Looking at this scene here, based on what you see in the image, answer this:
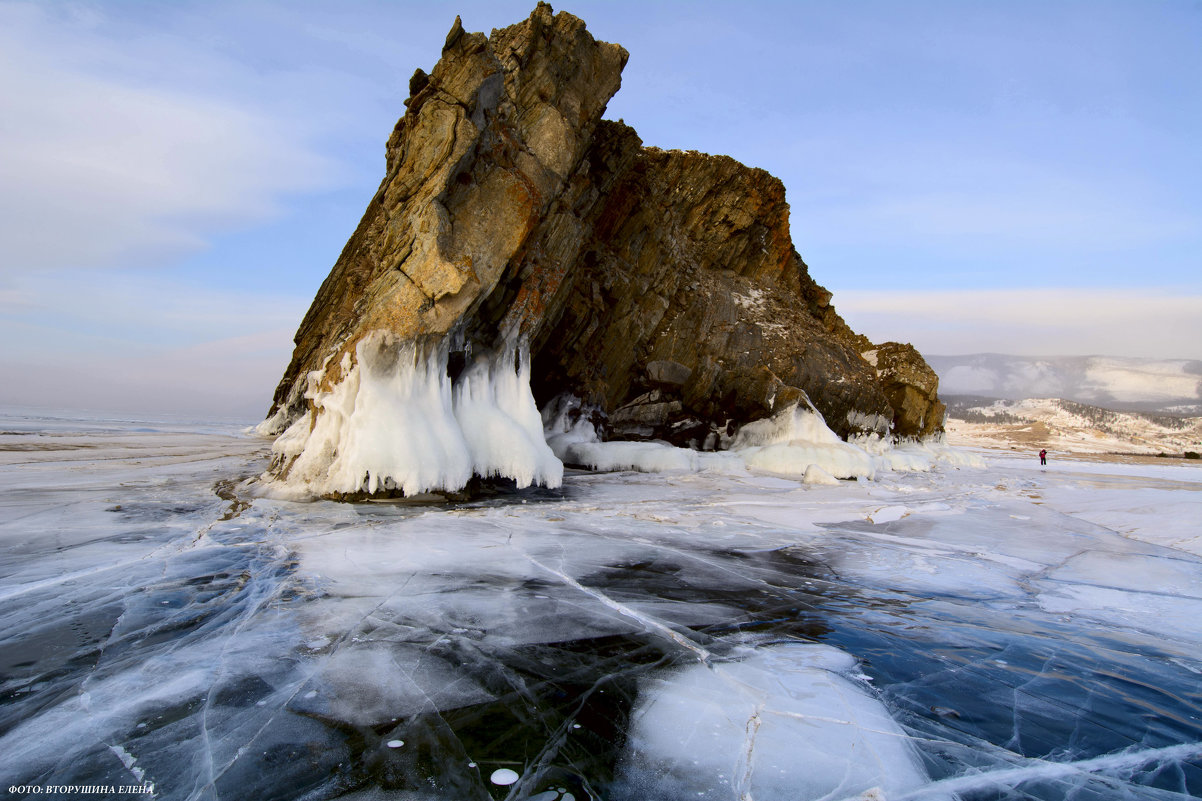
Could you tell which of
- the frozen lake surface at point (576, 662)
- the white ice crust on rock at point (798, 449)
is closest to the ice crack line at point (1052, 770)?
the frozen lake surface at point (576, 662)

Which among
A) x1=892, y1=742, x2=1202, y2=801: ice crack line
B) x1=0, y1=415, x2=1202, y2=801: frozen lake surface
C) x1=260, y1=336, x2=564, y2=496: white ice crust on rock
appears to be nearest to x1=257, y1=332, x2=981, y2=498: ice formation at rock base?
x1=260, y1=336, x2=564, y2=496: white ice crust on rock

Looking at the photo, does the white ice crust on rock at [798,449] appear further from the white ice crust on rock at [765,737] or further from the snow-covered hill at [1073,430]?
the snow-covered hill at [1073,430]

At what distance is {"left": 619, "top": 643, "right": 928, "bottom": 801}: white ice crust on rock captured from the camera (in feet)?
8.27

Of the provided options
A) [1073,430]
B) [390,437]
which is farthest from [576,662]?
[1073,430]

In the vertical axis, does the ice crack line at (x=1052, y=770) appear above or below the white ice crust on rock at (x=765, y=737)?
below

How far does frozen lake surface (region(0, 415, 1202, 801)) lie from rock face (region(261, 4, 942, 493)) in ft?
10.6

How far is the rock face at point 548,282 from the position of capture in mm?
9844

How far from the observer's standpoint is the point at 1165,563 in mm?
6922

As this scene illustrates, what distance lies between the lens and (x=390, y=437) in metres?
9.18

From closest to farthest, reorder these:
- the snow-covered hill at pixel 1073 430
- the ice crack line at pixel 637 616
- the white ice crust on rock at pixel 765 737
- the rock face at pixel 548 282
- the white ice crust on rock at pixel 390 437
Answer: the white ice crust on rock at pixel 765 737
the ice crack line at pixel 637 616
the white ice crust on rock at pixel 390 437
the rock face at pixel 548 282
the snow-covered hill at pixel 1073 430

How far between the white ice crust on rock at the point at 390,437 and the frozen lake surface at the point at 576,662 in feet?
4.73

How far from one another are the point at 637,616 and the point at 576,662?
954 mm

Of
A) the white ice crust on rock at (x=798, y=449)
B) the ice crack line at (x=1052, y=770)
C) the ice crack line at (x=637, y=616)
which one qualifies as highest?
the white ice crust on rock at (x=798, y=449)

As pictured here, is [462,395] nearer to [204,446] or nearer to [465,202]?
[465,202]
